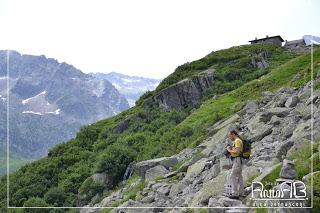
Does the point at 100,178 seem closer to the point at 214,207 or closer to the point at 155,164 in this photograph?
the point at 155,164

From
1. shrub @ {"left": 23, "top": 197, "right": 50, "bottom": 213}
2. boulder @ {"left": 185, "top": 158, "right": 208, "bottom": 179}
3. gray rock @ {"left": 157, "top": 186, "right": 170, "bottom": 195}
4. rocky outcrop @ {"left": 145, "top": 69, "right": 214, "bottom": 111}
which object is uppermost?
rocky outcrop @ {"left": 145, "top": 69, "right": 214, "bottom": 111}

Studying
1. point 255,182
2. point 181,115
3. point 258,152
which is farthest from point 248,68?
point 255,182

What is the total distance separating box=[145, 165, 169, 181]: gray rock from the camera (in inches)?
1242

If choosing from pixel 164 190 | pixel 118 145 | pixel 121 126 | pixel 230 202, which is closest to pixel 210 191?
pixel 230 202

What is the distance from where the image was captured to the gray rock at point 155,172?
103ft

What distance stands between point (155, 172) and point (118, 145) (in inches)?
638

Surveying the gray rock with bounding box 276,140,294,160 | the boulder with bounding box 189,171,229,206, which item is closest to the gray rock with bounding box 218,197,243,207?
the boulder with bounding box 189,171,229,206

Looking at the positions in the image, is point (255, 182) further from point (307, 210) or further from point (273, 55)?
point (273, 55)

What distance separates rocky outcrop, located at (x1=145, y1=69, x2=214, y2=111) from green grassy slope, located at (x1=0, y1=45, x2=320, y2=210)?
→ 2201mm

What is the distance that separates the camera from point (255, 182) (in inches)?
700

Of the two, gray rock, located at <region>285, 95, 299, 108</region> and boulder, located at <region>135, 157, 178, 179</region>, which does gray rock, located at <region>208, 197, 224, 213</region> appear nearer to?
gray rock, located at <region>285, 95, 299, 108</region>

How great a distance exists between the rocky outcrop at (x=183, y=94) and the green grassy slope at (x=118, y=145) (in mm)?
2201

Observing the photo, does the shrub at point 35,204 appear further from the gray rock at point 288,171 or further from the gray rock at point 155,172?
the gray rock at point 288,171

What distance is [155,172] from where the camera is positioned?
105 feet
